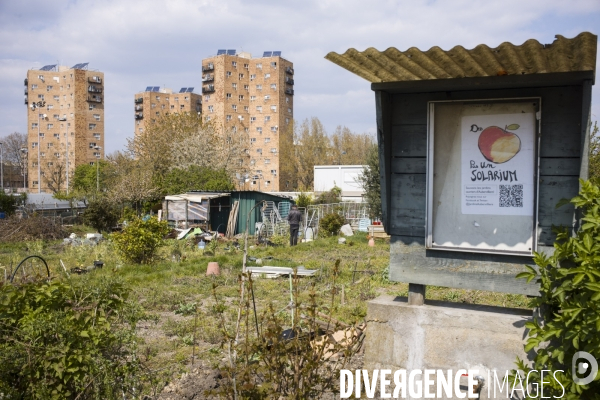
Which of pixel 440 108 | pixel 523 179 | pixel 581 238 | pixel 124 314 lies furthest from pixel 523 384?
pixel 124 314

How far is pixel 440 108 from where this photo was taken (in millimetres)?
4469

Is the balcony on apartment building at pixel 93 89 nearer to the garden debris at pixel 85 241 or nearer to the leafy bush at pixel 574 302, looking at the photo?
the garden debris at pixel 85 241

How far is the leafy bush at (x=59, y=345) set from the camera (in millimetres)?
3748

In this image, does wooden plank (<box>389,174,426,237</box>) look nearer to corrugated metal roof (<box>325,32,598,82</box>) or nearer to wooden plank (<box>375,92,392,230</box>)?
wooden plank (<box>375,92,392,230</box>)

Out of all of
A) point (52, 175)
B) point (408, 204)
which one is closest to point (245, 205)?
point (408, 204)

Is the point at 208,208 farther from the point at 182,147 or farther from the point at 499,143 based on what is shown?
the point at 499,143

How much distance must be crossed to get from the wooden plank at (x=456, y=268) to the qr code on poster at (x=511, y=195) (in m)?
0.42

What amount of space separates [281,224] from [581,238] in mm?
23642

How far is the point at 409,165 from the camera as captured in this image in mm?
4586

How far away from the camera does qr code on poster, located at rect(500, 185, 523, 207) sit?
4184 millimetres

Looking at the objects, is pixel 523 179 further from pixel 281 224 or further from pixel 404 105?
pixel 281 224

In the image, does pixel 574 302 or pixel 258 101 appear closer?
pixel 574 302

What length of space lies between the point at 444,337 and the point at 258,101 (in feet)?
273

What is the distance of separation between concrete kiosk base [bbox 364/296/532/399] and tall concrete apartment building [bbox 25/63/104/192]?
96.3 m
